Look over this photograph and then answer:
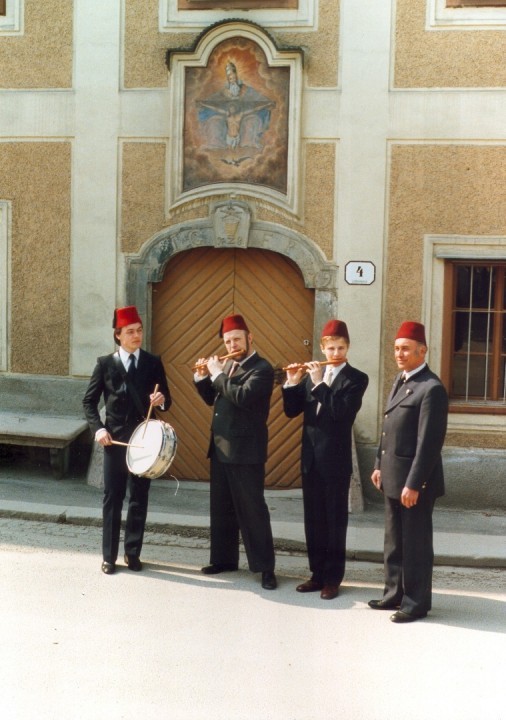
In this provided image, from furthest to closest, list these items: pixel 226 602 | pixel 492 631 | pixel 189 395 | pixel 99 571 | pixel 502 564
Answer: pixel 189 395, pixel 502 564, pixel 99 571, pixel 226 602, pixel 492 631

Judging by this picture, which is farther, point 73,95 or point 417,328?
point 73,95

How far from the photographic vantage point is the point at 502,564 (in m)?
7.76

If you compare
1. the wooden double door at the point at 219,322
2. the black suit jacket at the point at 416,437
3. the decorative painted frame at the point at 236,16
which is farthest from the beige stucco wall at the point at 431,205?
the black suit jacket at the point at 416,437

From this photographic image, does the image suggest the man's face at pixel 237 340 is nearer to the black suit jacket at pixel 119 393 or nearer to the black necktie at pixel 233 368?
the black necktie at pixel 233 368

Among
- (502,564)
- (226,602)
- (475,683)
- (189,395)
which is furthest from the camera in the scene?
(189,395)

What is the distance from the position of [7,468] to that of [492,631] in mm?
5779

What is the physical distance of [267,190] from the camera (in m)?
9.78

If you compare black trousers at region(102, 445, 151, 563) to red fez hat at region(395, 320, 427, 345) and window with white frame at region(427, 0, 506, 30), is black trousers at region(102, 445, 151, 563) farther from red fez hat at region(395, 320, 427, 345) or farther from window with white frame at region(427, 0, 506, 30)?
window with white frame at region(427, 0, 506, 30)

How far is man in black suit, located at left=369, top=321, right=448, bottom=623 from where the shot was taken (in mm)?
6199

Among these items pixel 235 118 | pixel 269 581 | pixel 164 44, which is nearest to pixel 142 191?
pixel 235 118

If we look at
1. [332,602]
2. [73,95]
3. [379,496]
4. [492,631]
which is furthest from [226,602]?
[73,95]

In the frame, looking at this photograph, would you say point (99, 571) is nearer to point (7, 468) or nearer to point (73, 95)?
point (7, 468)

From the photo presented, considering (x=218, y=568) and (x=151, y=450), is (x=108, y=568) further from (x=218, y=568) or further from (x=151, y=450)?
(x=151, y=450)

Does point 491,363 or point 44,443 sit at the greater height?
point 491,363
